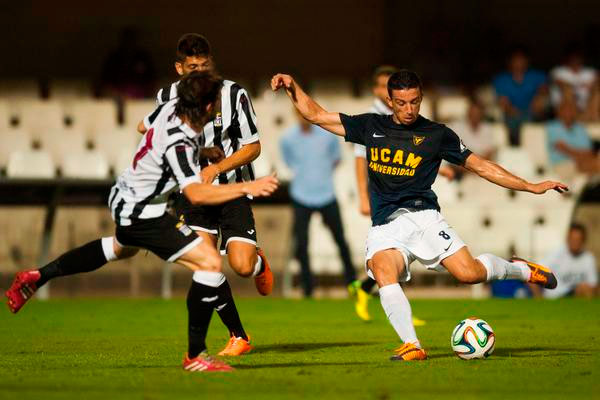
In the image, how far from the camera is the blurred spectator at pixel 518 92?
1819 centimetres

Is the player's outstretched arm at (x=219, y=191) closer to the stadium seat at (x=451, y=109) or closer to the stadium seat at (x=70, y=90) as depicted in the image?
the stadium seat at (x=451, y=109)

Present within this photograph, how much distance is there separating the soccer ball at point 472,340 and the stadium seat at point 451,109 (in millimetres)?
10515

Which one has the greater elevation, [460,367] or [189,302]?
[189,302]

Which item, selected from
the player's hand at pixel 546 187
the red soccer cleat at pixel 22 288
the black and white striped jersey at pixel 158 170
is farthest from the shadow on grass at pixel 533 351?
the red soccer cleat at pixel 22 288

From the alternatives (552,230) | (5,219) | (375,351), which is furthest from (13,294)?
(552,230)

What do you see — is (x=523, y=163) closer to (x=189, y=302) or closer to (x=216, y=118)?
(x=216, y=118)

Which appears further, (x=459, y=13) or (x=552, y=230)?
(x=459, y=13)

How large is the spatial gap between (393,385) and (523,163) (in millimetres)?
10966

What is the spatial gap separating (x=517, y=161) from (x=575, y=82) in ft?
6.71

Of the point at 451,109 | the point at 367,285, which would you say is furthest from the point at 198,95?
the point at 451,109

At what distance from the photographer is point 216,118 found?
8711 millimetres

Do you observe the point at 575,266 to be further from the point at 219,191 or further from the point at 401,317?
the point at 219,191

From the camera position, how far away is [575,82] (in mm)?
18562

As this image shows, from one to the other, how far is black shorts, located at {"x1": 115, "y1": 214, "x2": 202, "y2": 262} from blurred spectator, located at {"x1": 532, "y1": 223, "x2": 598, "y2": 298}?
883 centimetres
